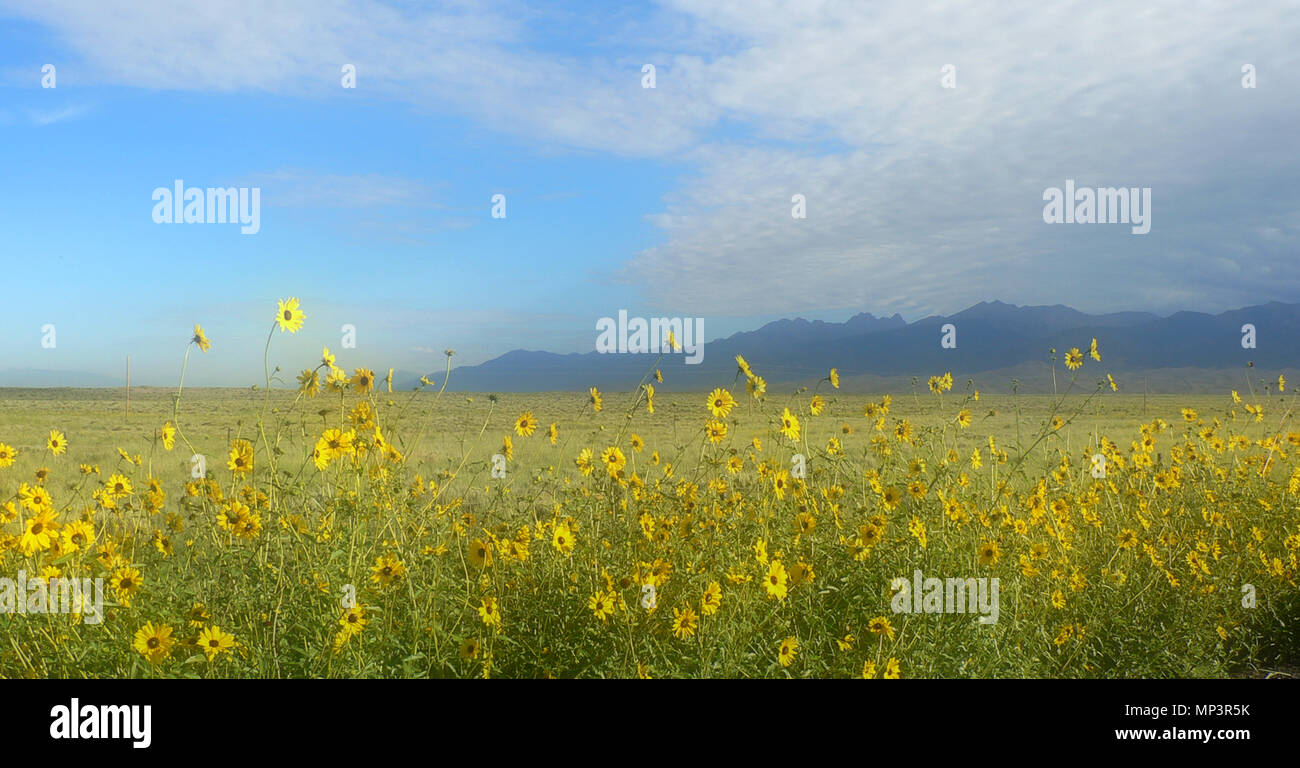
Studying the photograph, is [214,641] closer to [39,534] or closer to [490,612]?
[490,612]

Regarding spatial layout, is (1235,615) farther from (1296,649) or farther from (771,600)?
(771,600)

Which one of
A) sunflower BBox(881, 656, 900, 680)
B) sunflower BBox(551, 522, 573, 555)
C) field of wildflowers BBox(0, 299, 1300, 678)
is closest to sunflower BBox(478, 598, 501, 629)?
field of wildflowers BBox(0, 299, 1300, 678)

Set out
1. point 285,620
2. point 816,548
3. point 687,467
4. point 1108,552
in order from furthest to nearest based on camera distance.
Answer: point 687,467
point 1108,552
point 816,548
point 285,620

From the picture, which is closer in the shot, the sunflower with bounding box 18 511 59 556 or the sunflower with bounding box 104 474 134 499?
the sunflower with bounding box 18 511 59 556

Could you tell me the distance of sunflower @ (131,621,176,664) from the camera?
9.82 feet

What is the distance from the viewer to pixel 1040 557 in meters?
4.57

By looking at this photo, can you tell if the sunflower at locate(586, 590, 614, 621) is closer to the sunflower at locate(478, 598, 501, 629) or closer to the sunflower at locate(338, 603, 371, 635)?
the sunflower at locate(478, 598, 501, 629)

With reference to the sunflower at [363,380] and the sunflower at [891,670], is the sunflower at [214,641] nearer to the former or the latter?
the sunflower at [363,380]

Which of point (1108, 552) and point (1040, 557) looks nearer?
point (1040, 557)

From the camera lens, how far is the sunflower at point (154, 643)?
2992 millimetres
